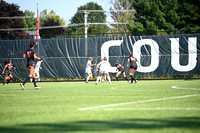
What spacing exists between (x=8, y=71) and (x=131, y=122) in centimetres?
2143

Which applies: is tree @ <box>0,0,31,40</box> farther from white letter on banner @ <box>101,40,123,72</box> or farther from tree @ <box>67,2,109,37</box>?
white letter on banner @ <box>101,40,123,72</box>

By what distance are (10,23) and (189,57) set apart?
44017mm

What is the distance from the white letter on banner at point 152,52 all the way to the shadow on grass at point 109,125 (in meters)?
23.8

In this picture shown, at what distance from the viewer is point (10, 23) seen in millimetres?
Result: 66750

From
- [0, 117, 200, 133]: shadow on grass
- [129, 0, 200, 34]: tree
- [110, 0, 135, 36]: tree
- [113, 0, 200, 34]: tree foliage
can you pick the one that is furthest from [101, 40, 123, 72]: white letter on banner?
[110, 0, 135, 36]: tree

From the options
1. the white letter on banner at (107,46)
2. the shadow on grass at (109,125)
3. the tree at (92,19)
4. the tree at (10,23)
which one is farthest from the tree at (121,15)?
the shadow on grass at (109,125)

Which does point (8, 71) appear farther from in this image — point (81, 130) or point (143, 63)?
point (81, 130)

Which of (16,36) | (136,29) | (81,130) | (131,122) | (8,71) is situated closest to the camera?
(81,130)

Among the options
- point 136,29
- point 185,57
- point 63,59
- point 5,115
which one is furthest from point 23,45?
point 5,115

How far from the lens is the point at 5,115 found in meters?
7.69

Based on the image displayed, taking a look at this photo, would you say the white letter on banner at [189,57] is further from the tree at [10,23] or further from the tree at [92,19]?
the tree at [92,19]

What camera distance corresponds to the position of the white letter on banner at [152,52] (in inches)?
1193

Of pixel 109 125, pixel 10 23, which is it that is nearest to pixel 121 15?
pixel 10 23

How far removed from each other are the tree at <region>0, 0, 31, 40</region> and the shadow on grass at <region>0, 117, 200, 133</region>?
5944cm
